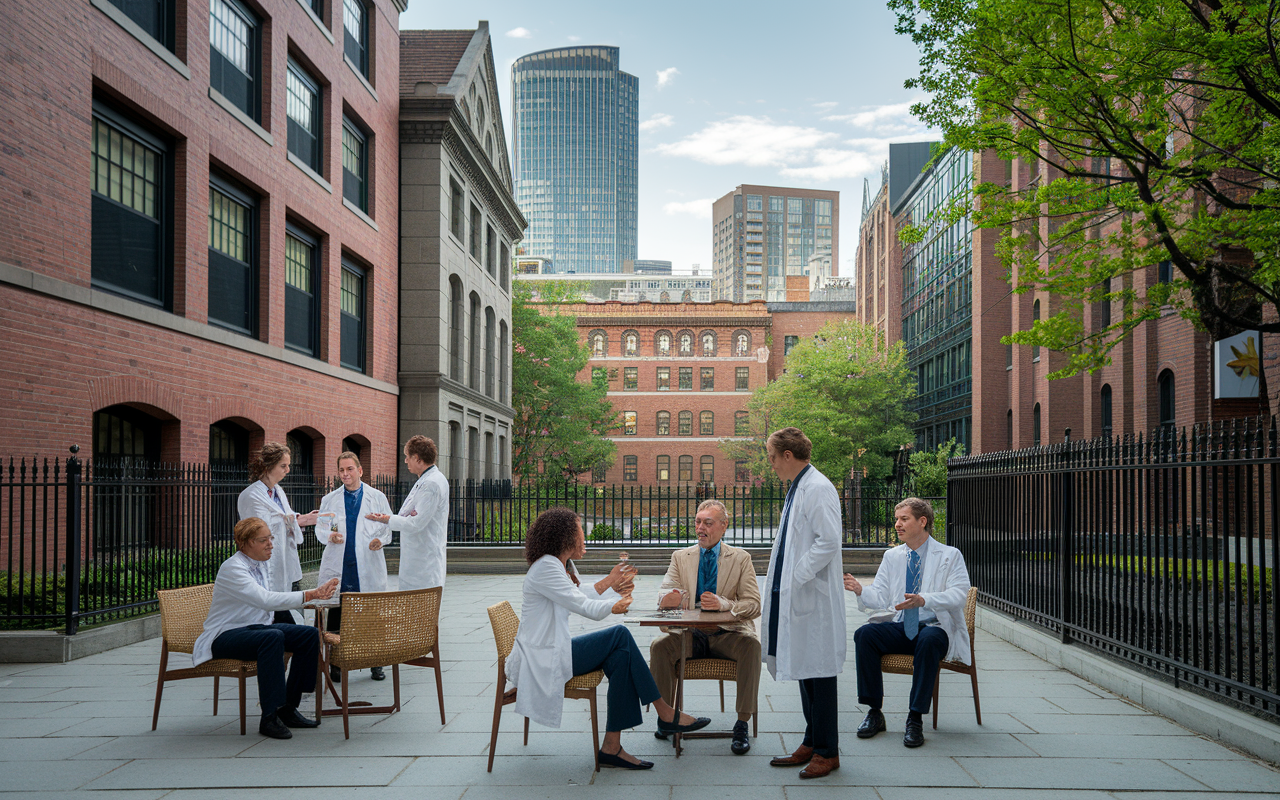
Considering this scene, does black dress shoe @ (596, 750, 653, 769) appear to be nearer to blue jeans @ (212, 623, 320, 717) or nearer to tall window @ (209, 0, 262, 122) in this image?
blue jeans @ (212, 623, 320, 717)

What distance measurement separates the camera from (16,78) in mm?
10172

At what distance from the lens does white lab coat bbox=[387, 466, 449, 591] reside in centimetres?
789

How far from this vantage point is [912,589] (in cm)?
657

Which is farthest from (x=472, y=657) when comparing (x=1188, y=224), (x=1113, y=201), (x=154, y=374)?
(x=1188, y=224)

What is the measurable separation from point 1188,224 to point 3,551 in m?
14.8

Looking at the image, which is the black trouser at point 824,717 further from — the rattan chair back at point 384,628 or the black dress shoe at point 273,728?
the black dress shoe at point 273,728

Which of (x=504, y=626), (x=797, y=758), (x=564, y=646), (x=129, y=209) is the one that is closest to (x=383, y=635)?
(x=504, y=626)

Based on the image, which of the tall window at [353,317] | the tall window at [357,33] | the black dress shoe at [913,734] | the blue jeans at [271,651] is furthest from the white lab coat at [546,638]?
the tall window at [357,33]

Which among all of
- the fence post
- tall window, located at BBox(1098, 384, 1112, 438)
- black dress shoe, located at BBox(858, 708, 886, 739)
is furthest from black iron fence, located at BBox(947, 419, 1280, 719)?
tall window, located at BBox(1098, 384, 1112, 438)

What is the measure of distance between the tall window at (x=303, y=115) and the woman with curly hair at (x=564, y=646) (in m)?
14.9

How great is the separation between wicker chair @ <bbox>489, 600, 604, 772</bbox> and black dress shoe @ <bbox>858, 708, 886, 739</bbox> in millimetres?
1832

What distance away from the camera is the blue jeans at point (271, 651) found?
A: 242 inches

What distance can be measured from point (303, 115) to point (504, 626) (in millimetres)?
16058

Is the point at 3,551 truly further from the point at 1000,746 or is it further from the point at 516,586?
the point at 1000,746
